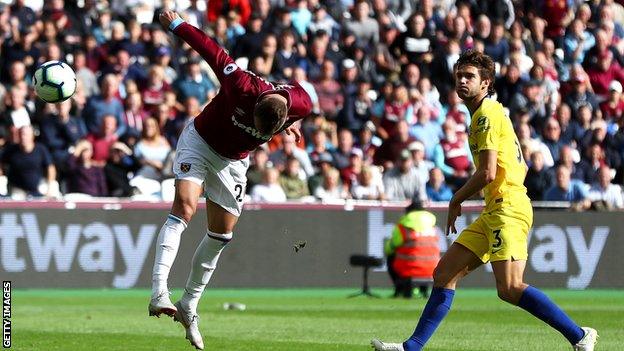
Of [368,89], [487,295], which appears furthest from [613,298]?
[368,89]

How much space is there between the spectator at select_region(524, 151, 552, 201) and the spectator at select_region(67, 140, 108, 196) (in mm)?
6899

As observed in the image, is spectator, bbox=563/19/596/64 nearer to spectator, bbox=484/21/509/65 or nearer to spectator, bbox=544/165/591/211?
spectator, bbox=484/21/509/65

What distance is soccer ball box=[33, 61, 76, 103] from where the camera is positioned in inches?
523

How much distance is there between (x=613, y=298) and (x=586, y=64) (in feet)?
25.7

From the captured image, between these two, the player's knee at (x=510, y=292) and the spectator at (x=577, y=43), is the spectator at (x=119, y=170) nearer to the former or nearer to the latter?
the spectator at (x=577, y=43)

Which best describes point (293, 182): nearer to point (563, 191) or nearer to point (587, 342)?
point (563, 191)

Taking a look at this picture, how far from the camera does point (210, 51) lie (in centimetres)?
1111

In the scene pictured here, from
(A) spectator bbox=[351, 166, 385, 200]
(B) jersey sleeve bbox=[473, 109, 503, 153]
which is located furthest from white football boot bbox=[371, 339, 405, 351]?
(A) spectator bbox=[351, 166, 385, 200]

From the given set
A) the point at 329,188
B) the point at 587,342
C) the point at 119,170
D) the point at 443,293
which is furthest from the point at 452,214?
the point at 329,188

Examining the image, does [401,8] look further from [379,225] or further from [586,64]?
[379,225]

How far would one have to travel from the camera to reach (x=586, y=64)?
27.2m

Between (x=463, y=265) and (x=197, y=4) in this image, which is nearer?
(x=463, y=265)

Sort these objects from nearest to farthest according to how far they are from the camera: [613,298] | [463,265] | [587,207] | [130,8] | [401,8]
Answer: [463,265]
[613,298]
[587,207]
[130,8]
[401,8]

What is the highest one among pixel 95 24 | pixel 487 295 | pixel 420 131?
pixel 95 24
